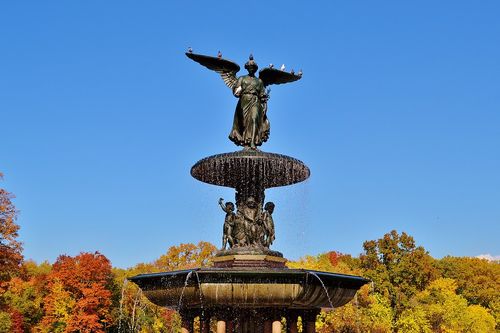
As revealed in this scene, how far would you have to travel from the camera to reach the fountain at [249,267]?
11250 millimetres

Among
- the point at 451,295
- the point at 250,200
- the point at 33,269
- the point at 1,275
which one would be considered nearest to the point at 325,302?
the point at 250,200

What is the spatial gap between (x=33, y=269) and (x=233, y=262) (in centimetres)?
6150

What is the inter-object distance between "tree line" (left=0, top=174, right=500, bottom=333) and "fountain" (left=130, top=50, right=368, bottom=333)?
21421mm

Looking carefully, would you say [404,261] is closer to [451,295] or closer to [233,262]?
[451,295]

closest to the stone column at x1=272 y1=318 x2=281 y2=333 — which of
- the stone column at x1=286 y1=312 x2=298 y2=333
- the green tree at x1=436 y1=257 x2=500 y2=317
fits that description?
the stone column at x1=286 y1=312 x2=298 y2=333

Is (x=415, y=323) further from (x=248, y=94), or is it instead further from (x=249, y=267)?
(x=249, y=267)

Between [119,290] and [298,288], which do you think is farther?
[119,290]

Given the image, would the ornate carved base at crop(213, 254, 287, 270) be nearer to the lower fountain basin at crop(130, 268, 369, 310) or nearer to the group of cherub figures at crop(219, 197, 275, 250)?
the group of cherub figures at crop(219, 197, 275, 250)

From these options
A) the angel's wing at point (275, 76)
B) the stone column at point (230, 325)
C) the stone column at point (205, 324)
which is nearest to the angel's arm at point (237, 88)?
the angel's wing at point (275, 76)

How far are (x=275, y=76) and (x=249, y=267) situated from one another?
5.03 m

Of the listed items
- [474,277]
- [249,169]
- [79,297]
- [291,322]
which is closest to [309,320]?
[291,322]

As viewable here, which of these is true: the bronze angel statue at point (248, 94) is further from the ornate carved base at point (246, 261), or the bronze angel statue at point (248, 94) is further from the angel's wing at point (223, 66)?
the ornate carved base at point (246, 261)

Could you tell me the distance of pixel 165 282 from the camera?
1182cm

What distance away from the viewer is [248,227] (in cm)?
1378
